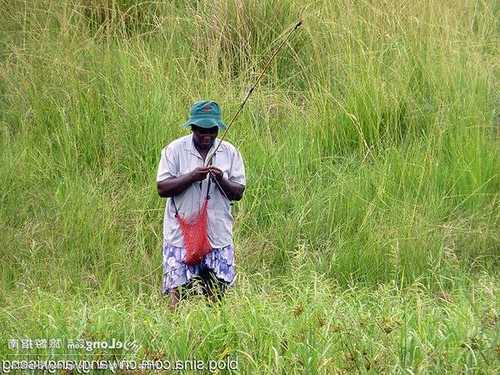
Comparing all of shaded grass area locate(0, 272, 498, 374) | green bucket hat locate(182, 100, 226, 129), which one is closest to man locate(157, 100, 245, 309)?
green bucket hat locate(182, 100, 226, 129)

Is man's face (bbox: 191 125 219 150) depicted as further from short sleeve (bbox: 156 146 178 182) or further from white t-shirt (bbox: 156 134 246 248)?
short sleeve (bbox: 156 146 178 182)

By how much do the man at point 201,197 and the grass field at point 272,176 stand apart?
0.69 ft

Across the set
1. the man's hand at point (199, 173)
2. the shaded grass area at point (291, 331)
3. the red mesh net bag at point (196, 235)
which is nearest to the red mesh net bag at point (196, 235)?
the red mesh net bag at point (196, 235)

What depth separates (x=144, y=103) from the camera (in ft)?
24.2

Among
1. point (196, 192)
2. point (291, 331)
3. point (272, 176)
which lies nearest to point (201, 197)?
point (196, 192)

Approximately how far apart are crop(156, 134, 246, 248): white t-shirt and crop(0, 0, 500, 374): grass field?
34cm

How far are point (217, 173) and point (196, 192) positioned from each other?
0.19 metres

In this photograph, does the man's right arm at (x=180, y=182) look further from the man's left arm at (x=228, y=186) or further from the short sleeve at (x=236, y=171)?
the short sleeve at (x=236, y=171)

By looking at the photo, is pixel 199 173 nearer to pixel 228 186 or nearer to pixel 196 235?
pixel 228 186

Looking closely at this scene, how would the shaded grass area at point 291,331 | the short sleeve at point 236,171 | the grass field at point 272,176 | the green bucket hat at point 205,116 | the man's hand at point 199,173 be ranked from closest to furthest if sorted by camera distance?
the shaded grass area at point 291,331 → the grass field at point 272,176 → the man's hand at point 199,173 → the green bucket hat at point 205,116 → the short sleeve at point 236,171

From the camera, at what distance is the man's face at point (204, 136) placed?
16.9 ft

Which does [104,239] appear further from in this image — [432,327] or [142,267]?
[432,327]

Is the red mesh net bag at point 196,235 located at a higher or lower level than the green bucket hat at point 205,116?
lower

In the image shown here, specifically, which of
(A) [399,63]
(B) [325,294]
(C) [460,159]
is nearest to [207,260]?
(B) [325,294]
